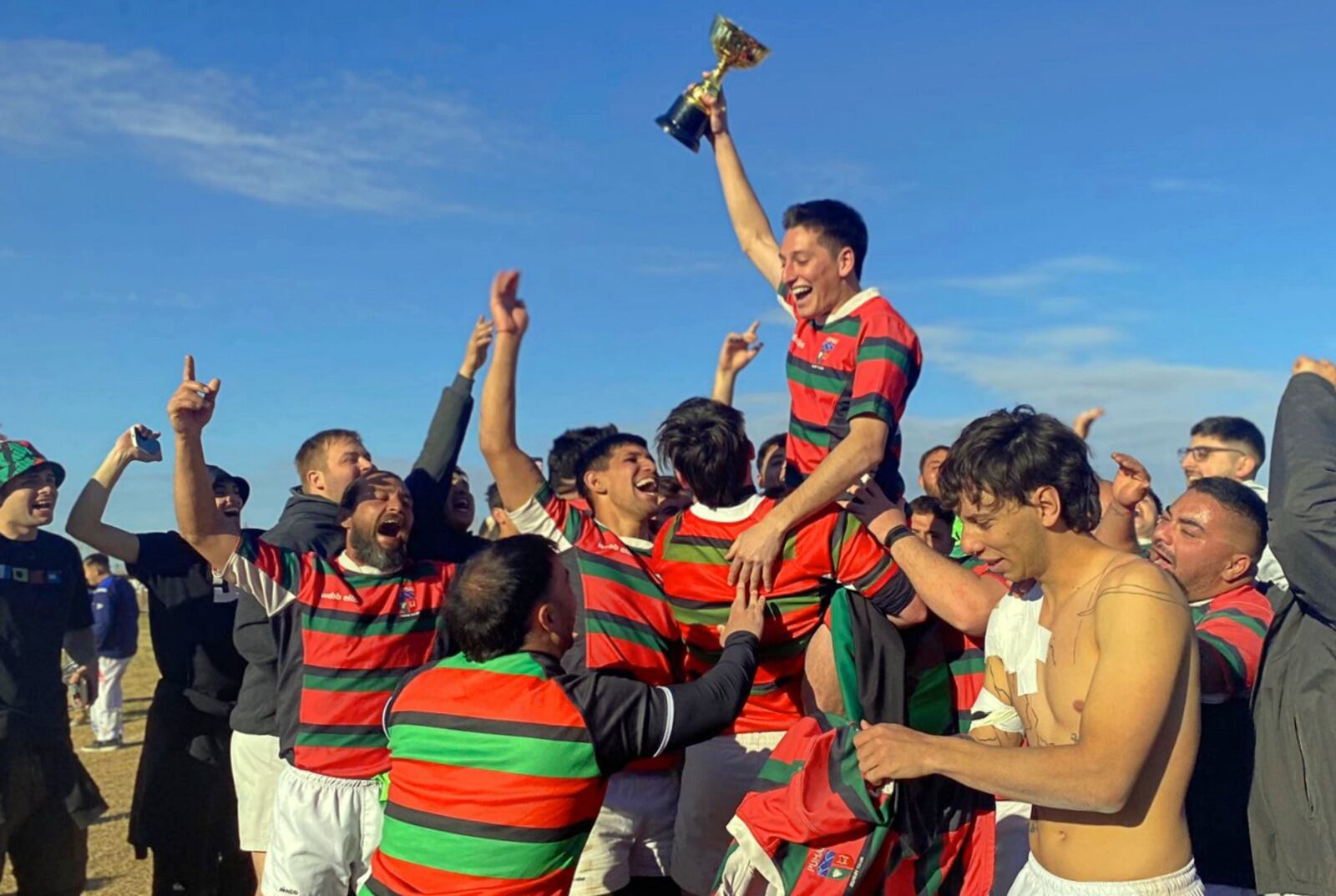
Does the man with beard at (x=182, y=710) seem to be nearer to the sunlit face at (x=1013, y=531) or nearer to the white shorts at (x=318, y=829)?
the white shorts at (x=318, y=829)

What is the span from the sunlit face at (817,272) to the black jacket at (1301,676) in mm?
1522

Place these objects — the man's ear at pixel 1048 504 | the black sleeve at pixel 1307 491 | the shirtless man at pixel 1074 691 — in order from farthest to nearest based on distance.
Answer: the black sleeve at pixel 1307 491 < the man's ear at pixel 1048 504 < the shirtless man at pixel 1074 691

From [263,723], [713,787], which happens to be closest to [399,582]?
[263,723]

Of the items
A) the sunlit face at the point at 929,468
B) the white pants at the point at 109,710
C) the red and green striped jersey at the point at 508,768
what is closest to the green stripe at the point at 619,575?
the red and green striped jersey at the point at 508,768

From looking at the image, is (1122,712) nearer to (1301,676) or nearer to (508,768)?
(1301,676)

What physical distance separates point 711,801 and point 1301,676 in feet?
6.52

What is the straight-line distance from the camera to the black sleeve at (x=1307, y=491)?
10.9 feet

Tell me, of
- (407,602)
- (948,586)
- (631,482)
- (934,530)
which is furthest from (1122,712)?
(407,602)

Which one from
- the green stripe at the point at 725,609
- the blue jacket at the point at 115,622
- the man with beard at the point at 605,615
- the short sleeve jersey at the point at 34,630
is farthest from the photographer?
the blue jacket at the point at 115,622

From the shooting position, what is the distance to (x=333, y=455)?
6.21 meters

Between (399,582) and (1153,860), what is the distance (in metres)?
3.30

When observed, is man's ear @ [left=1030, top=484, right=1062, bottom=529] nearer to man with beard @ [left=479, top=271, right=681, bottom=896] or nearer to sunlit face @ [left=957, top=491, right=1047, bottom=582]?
sunlit face @ [left=957, top=491, right=1047, bottom=582]

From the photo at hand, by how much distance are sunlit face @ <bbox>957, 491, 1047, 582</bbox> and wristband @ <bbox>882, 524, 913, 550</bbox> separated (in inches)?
25.9

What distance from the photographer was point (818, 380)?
418cm
